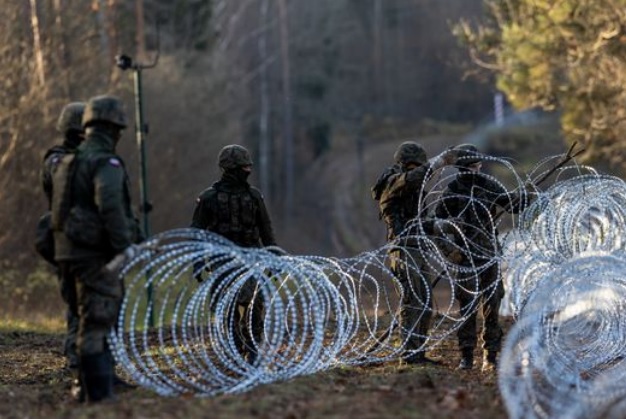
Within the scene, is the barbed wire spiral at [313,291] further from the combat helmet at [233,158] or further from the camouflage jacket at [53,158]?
the camouflage jacket at [53,158]

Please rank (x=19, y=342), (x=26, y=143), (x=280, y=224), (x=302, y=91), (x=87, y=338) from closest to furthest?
(x=87, y=338) < (x=19, y=342) < (x=26, y=143) < (x=280, y=224) < (x=302, y=91)

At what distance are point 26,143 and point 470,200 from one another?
52.1 feet

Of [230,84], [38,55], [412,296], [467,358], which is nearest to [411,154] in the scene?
[412,296]

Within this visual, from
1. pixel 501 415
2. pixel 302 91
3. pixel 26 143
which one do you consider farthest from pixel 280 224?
pixel 501 415

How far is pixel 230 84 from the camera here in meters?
41.0

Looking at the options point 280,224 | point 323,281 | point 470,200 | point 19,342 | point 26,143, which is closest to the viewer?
point 323,281

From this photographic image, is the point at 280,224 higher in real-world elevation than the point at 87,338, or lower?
lower

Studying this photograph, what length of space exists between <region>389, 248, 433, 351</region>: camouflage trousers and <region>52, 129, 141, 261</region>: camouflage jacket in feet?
11.2

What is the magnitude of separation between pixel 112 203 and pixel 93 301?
0.77 m

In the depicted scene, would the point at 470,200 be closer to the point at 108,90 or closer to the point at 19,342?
the point at 19,342

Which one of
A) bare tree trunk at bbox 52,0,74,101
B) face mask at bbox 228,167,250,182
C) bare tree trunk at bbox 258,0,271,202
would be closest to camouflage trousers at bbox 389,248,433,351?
Result: face mask at bbox 228,167,250,182

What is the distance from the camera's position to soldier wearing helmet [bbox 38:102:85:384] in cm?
912

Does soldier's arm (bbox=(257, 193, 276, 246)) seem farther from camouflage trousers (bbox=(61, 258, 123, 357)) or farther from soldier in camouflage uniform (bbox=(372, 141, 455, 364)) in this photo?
camouflage trousers (bbox=(61, 258, 123, 357))

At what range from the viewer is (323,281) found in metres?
9.66
